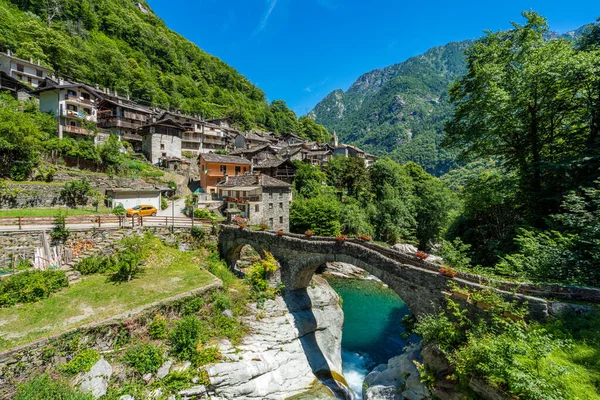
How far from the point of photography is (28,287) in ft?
43.0

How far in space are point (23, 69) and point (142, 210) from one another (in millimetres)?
45750

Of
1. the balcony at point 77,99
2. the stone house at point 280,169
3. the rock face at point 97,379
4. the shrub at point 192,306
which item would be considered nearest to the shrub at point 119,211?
the shrub at point 192,306

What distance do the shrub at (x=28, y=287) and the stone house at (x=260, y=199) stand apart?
18.2 metres

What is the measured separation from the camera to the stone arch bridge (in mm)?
10351

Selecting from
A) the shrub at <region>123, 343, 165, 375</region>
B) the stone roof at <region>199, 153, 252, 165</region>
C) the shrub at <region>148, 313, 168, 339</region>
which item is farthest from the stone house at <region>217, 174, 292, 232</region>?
the shrub at <region>123, 343, 165, 375</region>

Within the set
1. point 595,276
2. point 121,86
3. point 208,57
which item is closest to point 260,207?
point 595,276

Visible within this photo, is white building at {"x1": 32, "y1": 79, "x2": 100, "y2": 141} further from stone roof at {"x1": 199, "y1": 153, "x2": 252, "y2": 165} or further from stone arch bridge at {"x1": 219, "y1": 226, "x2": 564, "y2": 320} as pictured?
stone arch bridge at {"x1": 219, "y1": 226, "x2": 564, "y2": 320}

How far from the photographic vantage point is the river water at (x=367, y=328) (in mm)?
18552

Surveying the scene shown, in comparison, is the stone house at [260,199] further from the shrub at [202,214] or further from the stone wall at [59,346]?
the stone wall at [59,346]

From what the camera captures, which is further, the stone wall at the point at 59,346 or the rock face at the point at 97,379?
the rock face at the point at 97,379

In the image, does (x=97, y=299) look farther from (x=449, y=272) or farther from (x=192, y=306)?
(x=449, y=272)

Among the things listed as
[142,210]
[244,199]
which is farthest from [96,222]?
[244,199]

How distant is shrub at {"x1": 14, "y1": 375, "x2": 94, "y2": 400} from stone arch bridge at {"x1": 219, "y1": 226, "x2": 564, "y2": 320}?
12372 mm

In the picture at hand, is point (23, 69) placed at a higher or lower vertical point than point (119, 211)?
higher
